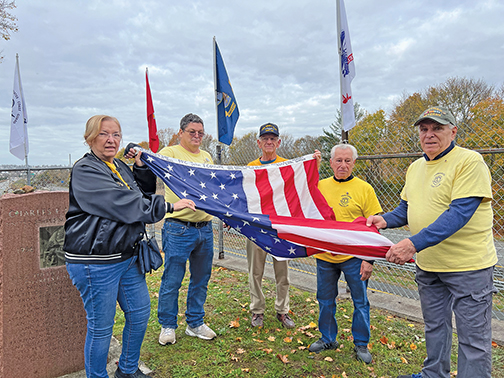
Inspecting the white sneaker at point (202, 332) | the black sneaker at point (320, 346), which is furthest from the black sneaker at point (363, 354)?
the white sneaker at point (202, 332)

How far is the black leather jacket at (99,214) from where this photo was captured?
2426 millimetres

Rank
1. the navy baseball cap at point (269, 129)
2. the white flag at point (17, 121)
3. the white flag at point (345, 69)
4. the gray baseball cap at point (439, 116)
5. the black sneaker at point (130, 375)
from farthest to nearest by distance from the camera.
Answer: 1. the white flag at point (17, 121)
2. the white flag at point (345, 69)
3. the navy baseball cap at point (269, 129)
4. the black sneaker at point (130, 375)
5. the gray baseball cap at point (439, 116)

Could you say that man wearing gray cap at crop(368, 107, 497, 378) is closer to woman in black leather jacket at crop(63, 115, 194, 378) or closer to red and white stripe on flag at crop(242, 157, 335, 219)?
red and white stripe on flag at crop(242, 157, 335, 219)

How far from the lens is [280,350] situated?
3.65 m

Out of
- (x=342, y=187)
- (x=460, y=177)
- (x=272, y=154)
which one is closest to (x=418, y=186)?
(x=460, y=177)

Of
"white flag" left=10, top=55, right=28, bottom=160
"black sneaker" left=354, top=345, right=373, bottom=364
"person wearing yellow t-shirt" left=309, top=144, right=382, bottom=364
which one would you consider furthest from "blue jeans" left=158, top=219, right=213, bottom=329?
"white flag" left=10, top=55, right=28, bottom=160

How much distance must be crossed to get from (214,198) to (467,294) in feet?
7.82

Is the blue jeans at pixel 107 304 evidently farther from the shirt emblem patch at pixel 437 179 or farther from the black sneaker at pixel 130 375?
the shirt emblem patch at pixel 437 179

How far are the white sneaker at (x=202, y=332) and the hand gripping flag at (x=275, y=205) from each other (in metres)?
1.42

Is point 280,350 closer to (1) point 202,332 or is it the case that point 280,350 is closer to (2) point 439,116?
(1) point 202,332

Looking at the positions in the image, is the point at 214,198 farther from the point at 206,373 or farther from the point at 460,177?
the point at 460,177

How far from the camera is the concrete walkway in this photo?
337 cm

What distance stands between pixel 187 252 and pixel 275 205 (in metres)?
1.15

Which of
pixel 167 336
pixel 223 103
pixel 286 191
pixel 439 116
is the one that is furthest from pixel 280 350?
pixel 223 103
